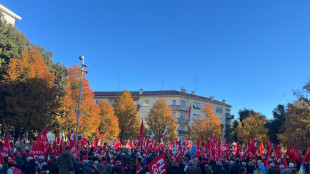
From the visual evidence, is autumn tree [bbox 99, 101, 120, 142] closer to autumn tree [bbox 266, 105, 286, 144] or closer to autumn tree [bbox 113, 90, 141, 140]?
autumn tree [bbox 113, 90, 141, 140]

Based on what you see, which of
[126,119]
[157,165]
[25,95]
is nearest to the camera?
[157,165]

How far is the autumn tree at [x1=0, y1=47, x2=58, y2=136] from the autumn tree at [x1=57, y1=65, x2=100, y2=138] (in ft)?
10.3

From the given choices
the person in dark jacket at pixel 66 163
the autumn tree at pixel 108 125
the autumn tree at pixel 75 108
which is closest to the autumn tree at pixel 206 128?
the autumn tree at pixel 108 125

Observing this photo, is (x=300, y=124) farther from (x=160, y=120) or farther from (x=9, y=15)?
(x=9, y=15)

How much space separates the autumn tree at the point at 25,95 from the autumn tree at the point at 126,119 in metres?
→ 21.4

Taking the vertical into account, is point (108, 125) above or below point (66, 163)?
above

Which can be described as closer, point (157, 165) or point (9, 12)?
point (157, 165)

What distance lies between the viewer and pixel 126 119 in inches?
2026

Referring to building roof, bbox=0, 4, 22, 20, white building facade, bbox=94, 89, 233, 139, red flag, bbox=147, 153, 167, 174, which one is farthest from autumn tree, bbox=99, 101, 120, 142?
red flag, bbox=147, 153, 167, 174

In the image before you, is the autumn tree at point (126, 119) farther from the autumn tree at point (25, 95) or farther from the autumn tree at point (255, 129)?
the autumn tree at point (255, 129)

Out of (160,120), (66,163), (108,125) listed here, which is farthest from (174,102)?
(66,163)

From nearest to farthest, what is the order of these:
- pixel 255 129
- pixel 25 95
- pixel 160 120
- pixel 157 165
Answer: pixel 157 165
pixel 25 95
pixel 160 120
pixel 255 129

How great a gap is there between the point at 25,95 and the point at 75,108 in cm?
702

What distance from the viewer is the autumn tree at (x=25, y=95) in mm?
28656
